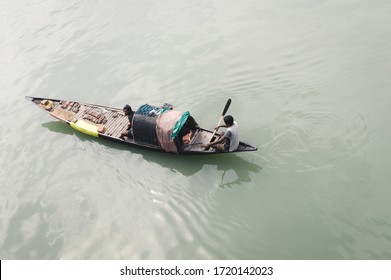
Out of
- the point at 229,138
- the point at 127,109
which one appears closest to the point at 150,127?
the point at 127,109

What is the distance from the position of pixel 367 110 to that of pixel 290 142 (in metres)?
3.10

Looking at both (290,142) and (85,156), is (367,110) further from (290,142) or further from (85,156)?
(85,156)

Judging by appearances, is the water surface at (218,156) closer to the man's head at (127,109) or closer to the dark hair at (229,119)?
the man's head at (127,109)

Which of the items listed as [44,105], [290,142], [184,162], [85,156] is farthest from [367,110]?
[44,105]

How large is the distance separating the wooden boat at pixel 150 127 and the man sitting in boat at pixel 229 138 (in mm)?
210

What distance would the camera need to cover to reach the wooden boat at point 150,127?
35.2 feet

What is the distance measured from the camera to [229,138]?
32.7 ft

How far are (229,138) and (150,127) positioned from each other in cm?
282

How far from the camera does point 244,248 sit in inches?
340

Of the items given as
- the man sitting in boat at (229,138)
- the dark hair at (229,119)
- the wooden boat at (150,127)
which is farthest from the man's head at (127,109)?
the dark hair at (229,119)

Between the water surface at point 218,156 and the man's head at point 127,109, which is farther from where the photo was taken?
the man's head at point 127,109
